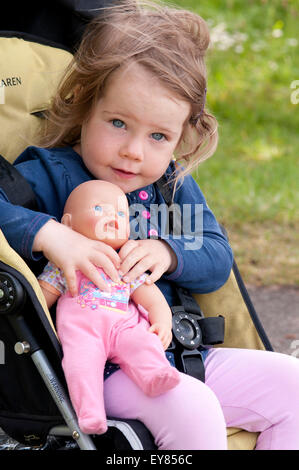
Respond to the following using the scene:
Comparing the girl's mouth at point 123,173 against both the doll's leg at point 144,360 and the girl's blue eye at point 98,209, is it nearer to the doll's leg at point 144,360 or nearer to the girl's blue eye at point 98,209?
the girl's blue eye at point 98,209

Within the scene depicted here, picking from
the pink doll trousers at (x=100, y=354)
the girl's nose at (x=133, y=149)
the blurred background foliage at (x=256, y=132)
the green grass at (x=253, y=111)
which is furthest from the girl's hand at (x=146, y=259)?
the green grass at (x=253, y=111)

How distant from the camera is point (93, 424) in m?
1.56

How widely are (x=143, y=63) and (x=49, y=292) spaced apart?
67 centimetres

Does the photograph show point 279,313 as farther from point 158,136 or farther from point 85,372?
point 85,372

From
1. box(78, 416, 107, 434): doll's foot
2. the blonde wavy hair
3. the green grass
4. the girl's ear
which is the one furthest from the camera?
the green grass

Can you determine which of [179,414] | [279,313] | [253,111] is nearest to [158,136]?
[179,414]

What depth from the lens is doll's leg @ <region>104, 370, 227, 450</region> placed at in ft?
5.29

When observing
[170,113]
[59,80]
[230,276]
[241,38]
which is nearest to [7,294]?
[170,113]

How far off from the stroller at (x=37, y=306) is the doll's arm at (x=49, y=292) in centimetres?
10

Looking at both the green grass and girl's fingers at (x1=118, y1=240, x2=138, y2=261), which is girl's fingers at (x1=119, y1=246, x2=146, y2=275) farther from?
the green grass

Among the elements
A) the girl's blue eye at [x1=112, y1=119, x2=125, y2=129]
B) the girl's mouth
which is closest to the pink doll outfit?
the girl's mouth

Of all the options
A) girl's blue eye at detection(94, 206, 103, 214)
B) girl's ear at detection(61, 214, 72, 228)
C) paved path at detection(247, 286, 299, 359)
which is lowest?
paved path at detection(247, 286, 299, 359)

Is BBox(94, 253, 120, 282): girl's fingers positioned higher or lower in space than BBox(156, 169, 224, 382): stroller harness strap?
higher

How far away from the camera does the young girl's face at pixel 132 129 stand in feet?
6.27
